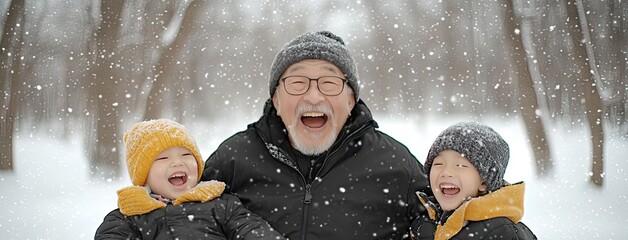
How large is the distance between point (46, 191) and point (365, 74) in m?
2.35

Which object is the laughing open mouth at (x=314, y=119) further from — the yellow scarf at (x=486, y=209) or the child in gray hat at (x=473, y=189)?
the yellow scarf at (x=486, y=209)

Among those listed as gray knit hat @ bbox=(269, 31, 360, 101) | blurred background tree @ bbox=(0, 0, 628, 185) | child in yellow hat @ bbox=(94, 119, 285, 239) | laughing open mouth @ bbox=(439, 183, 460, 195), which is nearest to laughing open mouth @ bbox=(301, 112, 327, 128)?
gray knit hat @ bbox=(269, 31, 360, 101)

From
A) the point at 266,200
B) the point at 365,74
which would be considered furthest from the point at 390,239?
the point at 365,74

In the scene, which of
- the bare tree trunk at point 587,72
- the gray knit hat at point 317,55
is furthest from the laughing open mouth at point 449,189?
the bare tree trunk at point 587,72

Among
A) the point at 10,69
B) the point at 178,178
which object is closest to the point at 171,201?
the point at 178,178

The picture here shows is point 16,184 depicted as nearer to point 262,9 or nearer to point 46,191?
point 46,191

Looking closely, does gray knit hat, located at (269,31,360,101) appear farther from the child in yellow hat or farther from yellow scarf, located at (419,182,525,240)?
yellow scarf, located at (419,182,525,240)

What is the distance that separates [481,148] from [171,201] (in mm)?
868

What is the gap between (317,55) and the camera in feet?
6.57

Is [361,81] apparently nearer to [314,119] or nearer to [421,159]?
[421,159]

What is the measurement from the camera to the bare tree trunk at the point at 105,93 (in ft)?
14.3

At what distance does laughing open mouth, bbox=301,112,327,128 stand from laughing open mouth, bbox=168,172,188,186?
0.42m

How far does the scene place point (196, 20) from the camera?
4.51 m

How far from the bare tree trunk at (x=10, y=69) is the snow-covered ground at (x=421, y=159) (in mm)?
84
